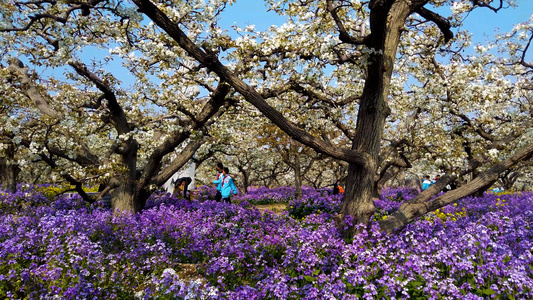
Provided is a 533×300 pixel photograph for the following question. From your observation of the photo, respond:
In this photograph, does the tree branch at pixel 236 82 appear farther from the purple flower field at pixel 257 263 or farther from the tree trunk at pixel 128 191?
the tree trunk at pixel 128 191

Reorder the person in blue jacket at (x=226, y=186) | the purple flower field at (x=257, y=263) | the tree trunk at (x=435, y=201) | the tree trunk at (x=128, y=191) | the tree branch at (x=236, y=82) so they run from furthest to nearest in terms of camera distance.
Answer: the person in blue jacket at (x=226, y=186)
the tree trunk at (x=128, y=191)
the tree trunk at (x=435, y=201)
the tree branch at (x=236, y=82)
the purple flower field at (x=257, y=263)

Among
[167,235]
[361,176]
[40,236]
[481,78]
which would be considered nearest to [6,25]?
[40,236]

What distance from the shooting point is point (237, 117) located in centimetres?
1492

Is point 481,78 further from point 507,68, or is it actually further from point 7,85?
point 7,85

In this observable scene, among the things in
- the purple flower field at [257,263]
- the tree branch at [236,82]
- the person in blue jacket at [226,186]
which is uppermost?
the tree branch at [236,82]

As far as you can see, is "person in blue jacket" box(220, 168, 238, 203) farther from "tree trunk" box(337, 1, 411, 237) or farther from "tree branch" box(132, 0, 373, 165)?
"tree branch" box(132, 0, 373, 165)

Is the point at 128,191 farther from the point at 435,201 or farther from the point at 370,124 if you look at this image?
the point at 435,201

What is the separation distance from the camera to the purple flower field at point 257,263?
445 cm

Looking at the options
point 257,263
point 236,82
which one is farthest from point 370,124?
point 257,263

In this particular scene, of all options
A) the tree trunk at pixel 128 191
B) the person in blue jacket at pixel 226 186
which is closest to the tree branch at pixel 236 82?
the tree trunk at pixel 128 191

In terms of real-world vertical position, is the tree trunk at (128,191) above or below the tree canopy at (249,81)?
below

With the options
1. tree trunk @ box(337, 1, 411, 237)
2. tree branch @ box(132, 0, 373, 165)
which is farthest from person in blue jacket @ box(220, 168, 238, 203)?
tree branch @ box(132, 0, 373, 165)

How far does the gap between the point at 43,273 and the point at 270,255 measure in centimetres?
373

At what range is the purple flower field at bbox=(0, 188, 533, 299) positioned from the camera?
14.6 feet
